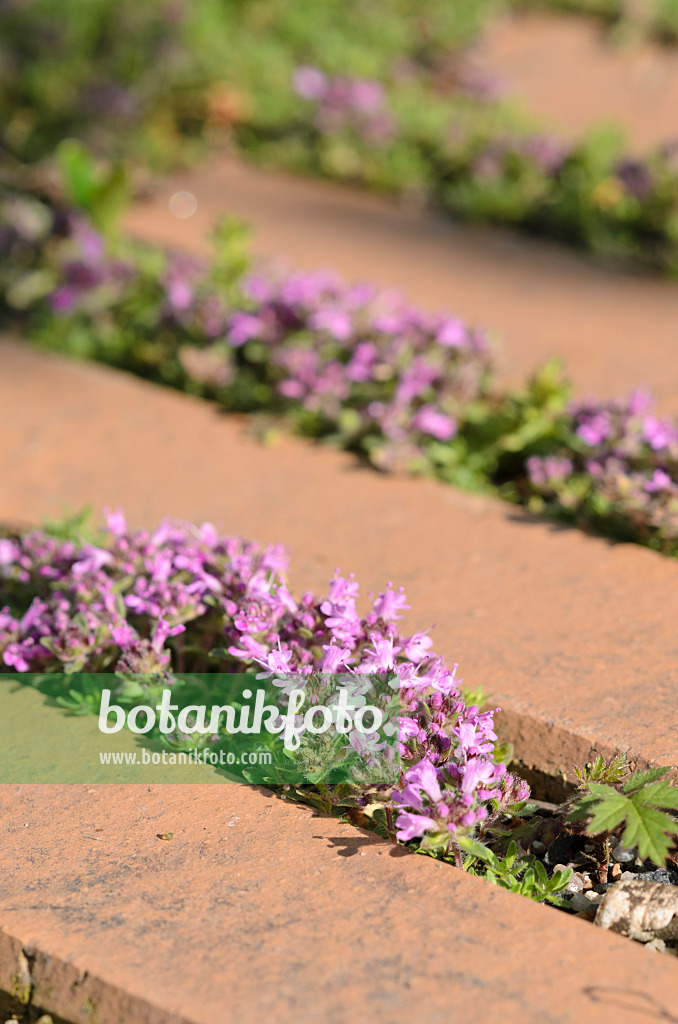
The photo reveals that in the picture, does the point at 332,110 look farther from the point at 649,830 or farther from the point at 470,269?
the point at 649,830

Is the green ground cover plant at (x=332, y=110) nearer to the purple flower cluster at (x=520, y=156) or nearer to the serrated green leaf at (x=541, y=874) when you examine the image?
the purple flower cluster at (x=520, y=156)

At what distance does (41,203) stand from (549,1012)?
14.5 feet

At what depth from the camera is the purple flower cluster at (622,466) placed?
9.43ft

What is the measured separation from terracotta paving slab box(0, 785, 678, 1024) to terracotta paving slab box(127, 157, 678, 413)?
215 centimetres

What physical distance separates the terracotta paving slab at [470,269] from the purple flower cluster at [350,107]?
1.16 feet

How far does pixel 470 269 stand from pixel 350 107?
1.60 meters

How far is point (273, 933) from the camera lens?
1804 mm

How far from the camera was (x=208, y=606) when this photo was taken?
253cm

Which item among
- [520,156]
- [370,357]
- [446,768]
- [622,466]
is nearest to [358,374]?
[370,357]

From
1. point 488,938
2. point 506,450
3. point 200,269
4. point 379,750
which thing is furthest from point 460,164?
point 488,938

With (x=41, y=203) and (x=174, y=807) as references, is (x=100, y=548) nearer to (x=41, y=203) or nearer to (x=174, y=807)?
(x=174, y=807)

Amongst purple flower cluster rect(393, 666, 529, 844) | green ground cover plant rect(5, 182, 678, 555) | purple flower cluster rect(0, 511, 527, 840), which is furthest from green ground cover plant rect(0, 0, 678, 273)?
purple flower cluster rect(393, 666, 529, 844)

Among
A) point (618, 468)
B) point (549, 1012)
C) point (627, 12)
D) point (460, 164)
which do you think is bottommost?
point (549, 1012)

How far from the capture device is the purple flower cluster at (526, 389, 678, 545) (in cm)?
288
